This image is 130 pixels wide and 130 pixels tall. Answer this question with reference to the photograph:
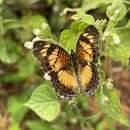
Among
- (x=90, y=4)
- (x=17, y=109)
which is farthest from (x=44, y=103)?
(x=17, y=109)

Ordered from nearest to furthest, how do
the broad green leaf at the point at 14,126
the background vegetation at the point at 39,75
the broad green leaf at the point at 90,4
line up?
1. the background vegetation at the point at 39,75
2. the broad green leaf at the point at 90,4
3. the broad green leaf at the point at 14,126

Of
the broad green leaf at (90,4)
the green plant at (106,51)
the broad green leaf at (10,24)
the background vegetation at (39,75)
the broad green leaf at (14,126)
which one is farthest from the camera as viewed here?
the broad green leaf at (14,126)

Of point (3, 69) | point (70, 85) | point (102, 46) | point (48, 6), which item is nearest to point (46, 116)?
point (70, 85)

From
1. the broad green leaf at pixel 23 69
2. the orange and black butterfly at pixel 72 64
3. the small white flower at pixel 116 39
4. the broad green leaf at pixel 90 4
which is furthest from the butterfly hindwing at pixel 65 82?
the broad green leaf at pixel 23 69

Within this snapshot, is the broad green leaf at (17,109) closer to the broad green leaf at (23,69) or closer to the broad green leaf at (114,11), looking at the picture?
the broad green leaf at (23,69)

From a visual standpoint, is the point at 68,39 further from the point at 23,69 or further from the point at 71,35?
the point at 23,69

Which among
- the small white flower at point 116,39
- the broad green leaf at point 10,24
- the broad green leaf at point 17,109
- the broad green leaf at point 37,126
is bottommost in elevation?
the broad green leaf at point 37,126

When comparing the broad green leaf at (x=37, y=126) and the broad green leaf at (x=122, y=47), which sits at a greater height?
the broad green leaf at (x=122, y=47)
